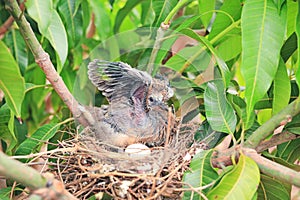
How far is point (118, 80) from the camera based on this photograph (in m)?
1.36

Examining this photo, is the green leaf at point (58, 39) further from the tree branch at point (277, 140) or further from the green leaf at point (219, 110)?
the tree branch at point (277, 140)

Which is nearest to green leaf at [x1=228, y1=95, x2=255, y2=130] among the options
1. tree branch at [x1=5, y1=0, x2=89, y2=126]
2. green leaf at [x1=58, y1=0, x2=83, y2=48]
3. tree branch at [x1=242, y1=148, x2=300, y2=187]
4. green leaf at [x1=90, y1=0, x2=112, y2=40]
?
tree branch at [x1=242, y1=148, x2=300, y2=187]

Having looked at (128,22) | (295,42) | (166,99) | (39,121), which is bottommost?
(39,121)

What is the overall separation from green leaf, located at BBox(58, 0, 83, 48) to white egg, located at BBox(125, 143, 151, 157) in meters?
0.56

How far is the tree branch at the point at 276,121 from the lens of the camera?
1.10 m

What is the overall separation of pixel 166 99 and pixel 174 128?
8cm

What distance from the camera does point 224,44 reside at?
1516 mm

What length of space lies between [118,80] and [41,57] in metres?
0.22

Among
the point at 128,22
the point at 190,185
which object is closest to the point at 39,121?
the point at 128,22

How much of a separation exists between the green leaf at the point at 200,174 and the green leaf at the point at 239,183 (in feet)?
0.28

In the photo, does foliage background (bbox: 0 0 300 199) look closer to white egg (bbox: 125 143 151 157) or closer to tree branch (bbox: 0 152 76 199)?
white egg (bbox: 125 143 151 157)

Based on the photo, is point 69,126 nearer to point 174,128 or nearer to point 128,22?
point 174,128

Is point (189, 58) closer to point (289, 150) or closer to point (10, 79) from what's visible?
point (289, 150)

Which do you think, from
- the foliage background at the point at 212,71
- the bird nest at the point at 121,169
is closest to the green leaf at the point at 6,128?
the foliage background at the point at 212,71
